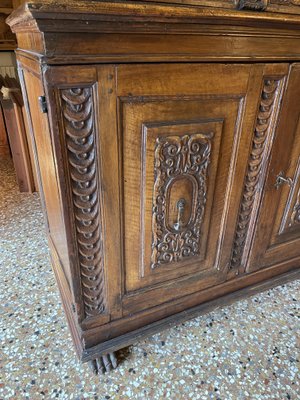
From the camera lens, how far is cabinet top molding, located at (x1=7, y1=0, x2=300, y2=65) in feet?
1.88

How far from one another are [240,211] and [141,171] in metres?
0.42

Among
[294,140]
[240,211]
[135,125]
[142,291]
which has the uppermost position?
[135,125]

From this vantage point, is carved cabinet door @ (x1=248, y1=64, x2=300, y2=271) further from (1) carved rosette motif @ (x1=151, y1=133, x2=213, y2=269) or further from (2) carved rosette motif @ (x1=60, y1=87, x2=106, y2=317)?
(2) carved rosette motif @ (x1=60, y1=87, x2=106, y2=317)

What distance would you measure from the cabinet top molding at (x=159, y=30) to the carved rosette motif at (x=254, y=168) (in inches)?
4.0

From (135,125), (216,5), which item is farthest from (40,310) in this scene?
(216,5)

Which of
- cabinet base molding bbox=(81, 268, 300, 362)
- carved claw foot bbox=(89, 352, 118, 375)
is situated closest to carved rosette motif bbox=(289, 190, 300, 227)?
cabinet base molding bbox=(81, 268, 300, 362)

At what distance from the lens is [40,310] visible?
48.1 inches

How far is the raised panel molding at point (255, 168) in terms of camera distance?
87 centimetres

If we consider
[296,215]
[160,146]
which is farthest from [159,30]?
[296,215]

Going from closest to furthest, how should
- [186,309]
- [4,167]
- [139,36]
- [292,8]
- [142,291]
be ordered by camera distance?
[139,36] < [292,8] < [142,291] < [186,309] < [4,167]

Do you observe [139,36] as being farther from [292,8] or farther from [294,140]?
[294,140]

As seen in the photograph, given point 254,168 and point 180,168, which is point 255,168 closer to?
point 254,168

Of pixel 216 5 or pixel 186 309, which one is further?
pixel 186 309

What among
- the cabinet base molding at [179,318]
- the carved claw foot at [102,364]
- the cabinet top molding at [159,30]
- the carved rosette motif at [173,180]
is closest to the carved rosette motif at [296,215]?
the cabinet base molding at [179,318]
